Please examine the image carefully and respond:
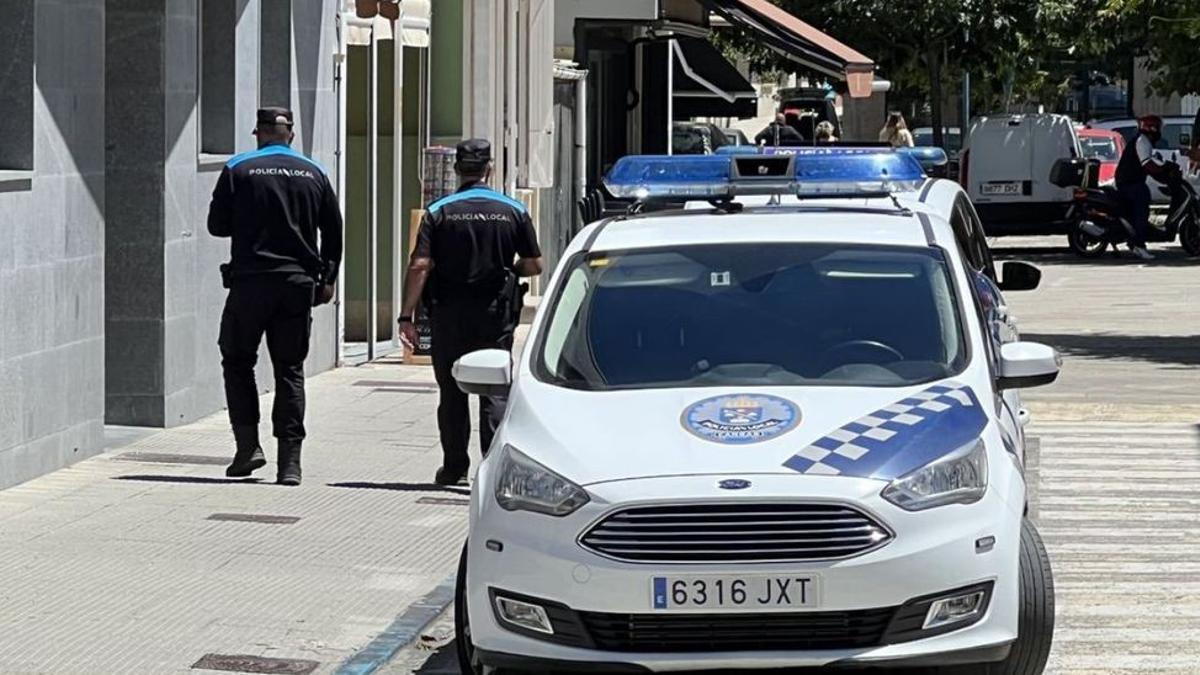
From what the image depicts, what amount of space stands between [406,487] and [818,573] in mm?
5435

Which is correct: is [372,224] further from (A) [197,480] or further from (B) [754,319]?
(B) [754,319]

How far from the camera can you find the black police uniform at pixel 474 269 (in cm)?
1098

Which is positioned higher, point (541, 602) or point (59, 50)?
point (59, 50)

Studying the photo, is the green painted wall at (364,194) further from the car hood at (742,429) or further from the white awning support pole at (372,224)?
the car hood at (742,429)

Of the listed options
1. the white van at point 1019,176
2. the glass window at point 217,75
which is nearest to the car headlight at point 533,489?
the glass window at point 217,75

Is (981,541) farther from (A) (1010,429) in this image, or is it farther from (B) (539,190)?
(B) (539,190)

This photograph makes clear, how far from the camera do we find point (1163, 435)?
13891 mm

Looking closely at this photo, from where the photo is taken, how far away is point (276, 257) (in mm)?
11172

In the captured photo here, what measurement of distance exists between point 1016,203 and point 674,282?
25292 millimetres

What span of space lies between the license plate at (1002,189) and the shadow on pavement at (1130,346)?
1193 cm

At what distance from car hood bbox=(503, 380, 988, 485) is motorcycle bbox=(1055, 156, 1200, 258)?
81.1 ft

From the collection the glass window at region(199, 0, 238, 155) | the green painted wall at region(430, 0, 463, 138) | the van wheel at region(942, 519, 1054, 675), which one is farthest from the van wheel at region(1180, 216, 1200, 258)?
the van wheel at region(942, 519, 1054, 675)

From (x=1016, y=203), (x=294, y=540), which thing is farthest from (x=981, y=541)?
(x=1016, y=203)

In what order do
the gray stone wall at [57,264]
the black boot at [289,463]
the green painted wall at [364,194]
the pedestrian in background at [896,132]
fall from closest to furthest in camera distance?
the gray stone wall at [57,264]
the black boot at [289,463]
the green painted wall at [364,194]
the pedestrian in background at [896,132]
